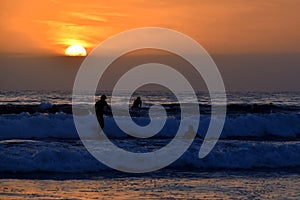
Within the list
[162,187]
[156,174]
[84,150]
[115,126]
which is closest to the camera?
[162,187]

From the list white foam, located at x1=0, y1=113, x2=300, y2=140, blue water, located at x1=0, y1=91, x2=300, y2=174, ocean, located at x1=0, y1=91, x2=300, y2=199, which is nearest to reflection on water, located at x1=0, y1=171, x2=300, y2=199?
ocean, located at x1=0, y1=91, x2=300, y2=199

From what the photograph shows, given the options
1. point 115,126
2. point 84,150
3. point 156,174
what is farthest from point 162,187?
point 115,126

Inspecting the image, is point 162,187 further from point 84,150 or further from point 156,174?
point 84,150

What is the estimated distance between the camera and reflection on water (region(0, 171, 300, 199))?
40.6 feet

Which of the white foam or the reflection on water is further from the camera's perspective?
the white foam

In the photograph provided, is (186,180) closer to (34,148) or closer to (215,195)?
(215,195)

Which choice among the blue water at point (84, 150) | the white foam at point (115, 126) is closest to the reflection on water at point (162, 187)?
the blue water at point (84, 150)

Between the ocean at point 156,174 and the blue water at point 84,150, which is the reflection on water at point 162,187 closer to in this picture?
the ocean at point 156,174

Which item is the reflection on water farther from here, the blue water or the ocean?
the blue water

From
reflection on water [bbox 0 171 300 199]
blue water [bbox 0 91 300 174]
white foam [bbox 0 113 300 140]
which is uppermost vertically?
white foam [bbox 0 113 300 140]

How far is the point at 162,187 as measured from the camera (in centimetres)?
1339

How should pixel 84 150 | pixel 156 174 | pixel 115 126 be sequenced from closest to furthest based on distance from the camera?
pixel 156 174 → pixel 84 150 → pixel 115 126

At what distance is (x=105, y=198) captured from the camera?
12.1 meters

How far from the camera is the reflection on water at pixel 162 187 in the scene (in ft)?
40.6
